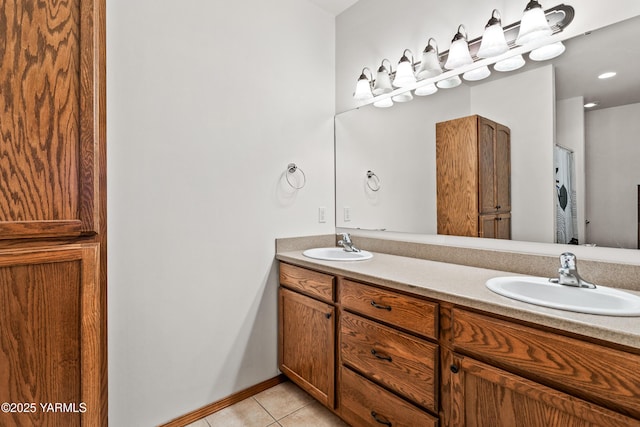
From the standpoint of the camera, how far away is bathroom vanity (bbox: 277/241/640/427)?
2.85 feet

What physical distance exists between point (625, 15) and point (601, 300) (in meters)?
1.15

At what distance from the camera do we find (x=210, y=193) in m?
1.83

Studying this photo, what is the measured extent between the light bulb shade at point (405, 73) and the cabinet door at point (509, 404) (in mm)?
1597

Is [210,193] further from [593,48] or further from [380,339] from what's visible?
[593,48]

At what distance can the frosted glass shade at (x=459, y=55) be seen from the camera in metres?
1.68

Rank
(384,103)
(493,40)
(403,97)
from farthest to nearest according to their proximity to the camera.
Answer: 1. (384,103)
2. (403,97)
3. (493,40)

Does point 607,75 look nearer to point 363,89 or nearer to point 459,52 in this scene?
point 459,52

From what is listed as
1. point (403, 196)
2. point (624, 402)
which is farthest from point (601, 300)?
point (403, 196)

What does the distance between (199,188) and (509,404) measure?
1.70 metres

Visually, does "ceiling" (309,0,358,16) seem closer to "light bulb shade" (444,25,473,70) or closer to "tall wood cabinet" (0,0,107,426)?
"light bulb shade" (444,25,473,70)

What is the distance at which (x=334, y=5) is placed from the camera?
2.38 m

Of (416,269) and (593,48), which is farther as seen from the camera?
(416,269)

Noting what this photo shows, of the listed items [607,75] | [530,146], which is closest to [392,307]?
[530,146]

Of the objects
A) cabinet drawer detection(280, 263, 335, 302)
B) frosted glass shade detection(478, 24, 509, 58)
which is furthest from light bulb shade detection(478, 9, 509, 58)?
cabinet drawer detection(280, 263, 335, 302)
